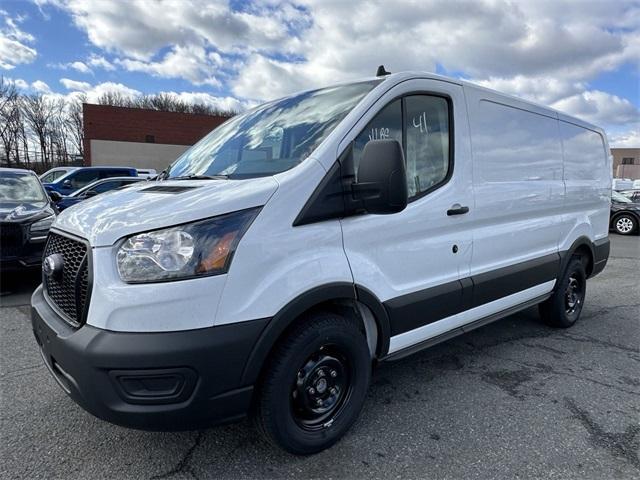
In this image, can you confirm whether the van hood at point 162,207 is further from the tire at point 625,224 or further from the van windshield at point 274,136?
the tire at point 625,224

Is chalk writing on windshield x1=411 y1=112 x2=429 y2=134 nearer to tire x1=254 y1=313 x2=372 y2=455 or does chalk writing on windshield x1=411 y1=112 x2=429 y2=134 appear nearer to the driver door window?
the driver door window

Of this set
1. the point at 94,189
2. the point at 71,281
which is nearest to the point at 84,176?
the point at 94,189

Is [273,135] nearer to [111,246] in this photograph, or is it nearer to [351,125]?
[351,125]

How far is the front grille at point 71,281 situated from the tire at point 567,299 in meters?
4.27

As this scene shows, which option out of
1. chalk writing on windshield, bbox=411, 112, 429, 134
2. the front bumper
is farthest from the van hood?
chalk writing on windshield, bbox=411, 112, 429, 134

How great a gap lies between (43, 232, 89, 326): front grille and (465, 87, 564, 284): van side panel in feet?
8.40

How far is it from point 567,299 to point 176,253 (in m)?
4.38

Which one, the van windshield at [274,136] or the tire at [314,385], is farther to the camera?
the van windshield at [274,136]

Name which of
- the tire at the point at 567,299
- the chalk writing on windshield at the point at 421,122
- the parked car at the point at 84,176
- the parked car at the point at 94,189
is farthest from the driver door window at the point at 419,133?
the parked car at the point at 84,176

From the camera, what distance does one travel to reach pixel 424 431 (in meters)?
2.72

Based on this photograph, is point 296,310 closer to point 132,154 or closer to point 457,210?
point 457,210

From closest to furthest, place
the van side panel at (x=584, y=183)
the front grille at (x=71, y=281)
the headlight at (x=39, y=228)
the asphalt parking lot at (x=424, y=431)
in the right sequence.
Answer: the front grille at (x=71, y=281), the asphalt parking lot at (x=424, y=431), the van side panel at (x=584, y=183), the headlight at (x=39, y=228)

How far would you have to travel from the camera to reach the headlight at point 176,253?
194cm

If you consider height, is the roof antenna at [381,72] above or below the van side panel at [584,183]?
above
